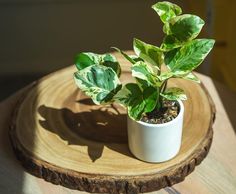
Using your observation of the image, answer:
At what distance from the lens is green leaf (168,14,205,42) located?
→ 69cm

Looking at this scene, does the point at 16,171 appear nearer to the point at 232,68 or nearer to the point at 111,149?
the point at 111,149

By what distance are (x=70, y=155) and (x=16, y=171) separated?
104 millimetres

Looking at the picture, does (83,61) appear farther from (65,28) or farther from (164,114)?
(65,28)

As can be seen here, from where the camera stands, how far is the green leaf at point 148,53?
716 mm

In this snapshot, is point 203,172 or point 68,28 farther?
point 68,28

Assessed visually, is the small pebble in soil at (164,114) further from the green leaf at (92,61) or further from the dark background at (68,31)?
the dark background at (68,31)

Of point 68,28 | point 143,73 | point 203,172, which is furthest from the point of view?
point 68,28

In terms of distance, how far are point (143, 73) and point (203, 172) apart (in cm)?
23

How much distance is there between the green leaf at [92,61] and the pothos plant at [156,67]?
0.6 inches

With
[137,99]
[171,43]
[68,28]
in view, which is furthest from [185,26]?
[68,28]

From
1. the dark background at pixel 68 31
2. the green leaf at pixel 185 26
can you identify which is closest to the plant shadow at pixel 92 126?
the green leaf at pixel 185 26

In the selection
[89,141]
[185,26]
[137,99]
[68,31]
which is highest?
[185,26]

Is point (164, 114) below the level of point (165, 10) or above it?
below

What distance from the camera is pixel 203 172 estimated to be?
79 cm
